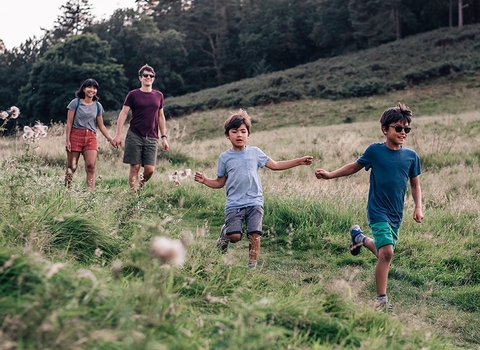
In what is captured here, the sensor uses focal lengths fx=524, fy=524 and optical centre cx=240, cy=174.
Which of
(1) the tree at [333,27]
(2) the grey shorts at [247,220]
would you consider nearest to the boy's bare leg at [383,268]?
(2) the grey shorts at [247,220]

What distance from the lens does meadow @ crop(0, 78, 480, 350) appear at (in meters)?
2.37

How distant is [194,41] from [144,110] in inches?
2478

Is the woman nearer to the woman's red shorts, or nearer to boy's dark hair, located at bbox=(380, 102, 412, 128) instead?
the woman's red shorts

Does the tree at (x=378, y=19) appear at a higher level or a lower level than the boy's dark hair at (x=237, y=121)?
higher

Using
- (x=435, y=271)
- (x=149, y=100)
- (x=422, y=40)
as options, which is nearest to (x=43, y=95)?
(x=422, y=40)

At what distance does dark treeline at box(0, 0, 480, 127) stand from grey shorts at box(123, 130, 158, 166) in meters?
43.8

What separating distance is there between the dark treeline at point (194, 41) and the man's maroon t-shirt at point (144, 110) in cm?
4384

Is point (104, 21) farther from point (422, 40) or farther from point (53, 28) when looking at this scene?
point (422, 40)

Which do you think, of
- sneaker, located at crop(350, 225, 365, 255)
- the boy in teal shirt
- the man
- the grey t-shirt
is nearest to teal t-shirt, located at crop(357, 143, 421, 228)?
the boy in teal shirt

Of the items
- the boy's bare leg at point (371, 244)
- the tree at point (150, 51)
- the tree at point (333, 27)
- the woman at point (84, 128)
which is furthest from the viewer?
the tree at point (150, 51)

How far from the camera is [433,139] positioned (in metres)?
13.8

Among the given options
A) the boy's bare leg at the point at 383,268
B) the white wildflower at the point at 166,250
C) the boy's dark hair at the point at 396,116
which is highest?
the boy's dark hair at the point at 396,116

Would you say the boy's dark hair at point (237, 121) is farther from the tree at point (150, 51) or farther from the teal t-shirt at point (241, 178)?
the tree at point (150, 51)

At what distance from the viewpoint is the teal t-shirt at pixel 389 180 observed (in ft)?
15.1
